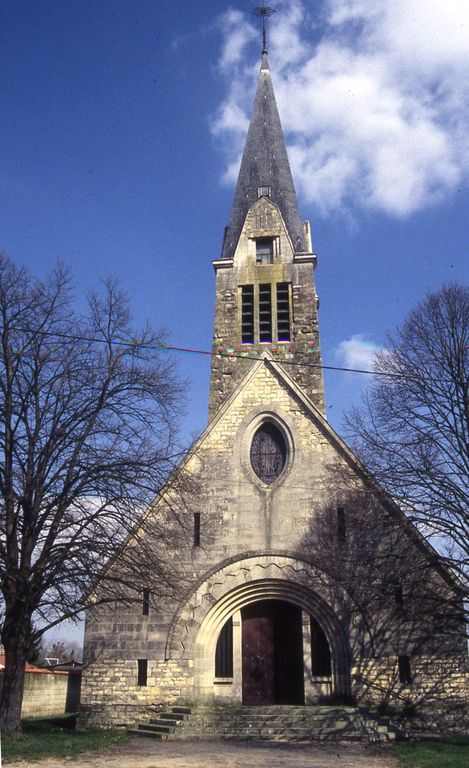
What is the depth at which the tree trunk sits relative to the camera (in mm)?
12742

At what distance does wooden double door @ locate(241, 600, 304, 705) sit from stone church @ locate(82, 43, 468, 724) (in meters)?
0.03

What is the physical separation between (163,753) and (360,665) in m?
5.66

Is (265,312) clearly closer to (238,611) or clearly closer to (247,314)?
(247,314)

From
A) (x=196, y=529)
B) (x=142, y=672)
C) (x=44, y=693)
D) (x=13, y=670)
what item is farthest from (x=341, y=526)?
(x=44, y=693)

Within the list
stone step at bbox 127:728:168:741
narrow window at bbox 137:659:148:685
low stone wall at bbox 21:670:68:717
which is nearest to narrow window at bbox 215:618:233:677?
narrow window at bbox 137:659:148:685

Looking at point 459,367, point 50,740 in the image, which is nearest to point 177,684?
point 50,740

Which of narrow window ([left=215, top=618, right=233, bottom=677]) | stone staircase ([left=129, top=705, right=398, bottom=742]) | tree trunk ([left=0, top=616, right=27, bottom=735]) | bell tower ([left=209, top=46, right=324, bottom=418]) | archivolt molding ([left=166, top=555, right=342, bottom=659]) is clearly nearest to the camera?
tree trunk ([left=0, top=616, right=27, bottom=735])

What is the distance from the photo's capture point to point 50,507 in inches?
511

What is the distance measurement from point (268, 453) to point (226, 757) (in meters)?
8.59

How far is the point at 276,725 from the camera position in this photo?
46.1 feet

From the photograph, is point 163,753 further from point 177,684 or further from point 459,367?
point 459,367

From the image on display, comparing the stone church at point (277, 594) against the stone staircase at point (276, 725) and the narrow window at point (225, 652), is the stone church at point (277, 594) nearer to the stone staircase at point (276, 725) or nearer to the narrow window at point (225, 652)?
the narrow window at point (225, 652)

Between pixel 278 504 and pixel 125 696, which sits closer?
pixel 125 696

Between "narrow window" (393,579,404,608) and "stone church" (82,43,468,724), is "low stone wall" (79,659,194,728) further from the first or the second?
"narrow window" (393,579,404,608)
